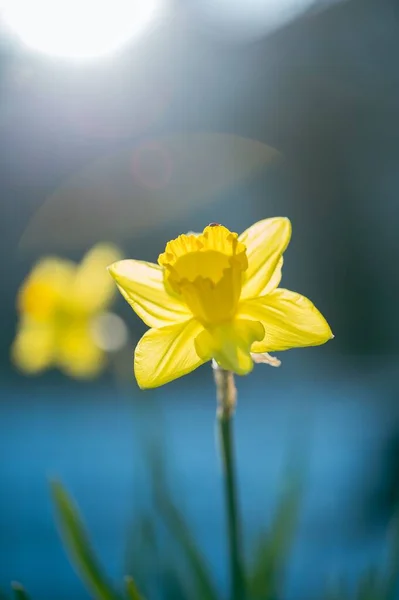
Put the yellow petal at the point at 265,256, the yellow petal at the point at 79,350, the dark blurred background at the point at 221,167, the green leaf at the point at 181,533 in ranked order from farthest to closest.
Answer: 1. the dark blurred background at the point at 221,167
2. the yellow petal at the point at 79,350
3. the green leaf at the point at 181,533
4. the yellow petal at the point at 265,256

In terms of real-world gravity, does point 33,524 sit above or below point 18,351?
below

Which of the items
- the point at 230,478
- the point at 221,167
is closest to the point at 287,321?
the point at 230,478

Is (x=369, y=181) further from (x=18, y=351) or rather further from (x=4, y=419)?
(x=18, y=351)

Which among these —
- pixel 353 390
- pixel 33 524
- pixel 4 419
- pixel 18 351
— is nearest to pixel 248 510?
pixel 33 524

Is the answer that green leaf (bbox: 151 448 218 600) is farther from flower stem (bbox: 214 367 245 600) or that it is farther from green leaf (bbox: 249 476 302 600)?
flower stem (bbox: 214 367 245 600)

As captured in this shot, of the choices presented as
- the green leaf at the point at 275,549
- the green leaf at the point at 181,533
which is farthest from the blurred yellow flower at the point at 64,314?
the green leaf at the point at 275,549

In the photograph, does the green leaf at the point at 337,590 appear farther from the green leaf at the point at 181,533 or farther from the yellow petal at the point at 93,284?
the yellow petal at the point at 93,284
